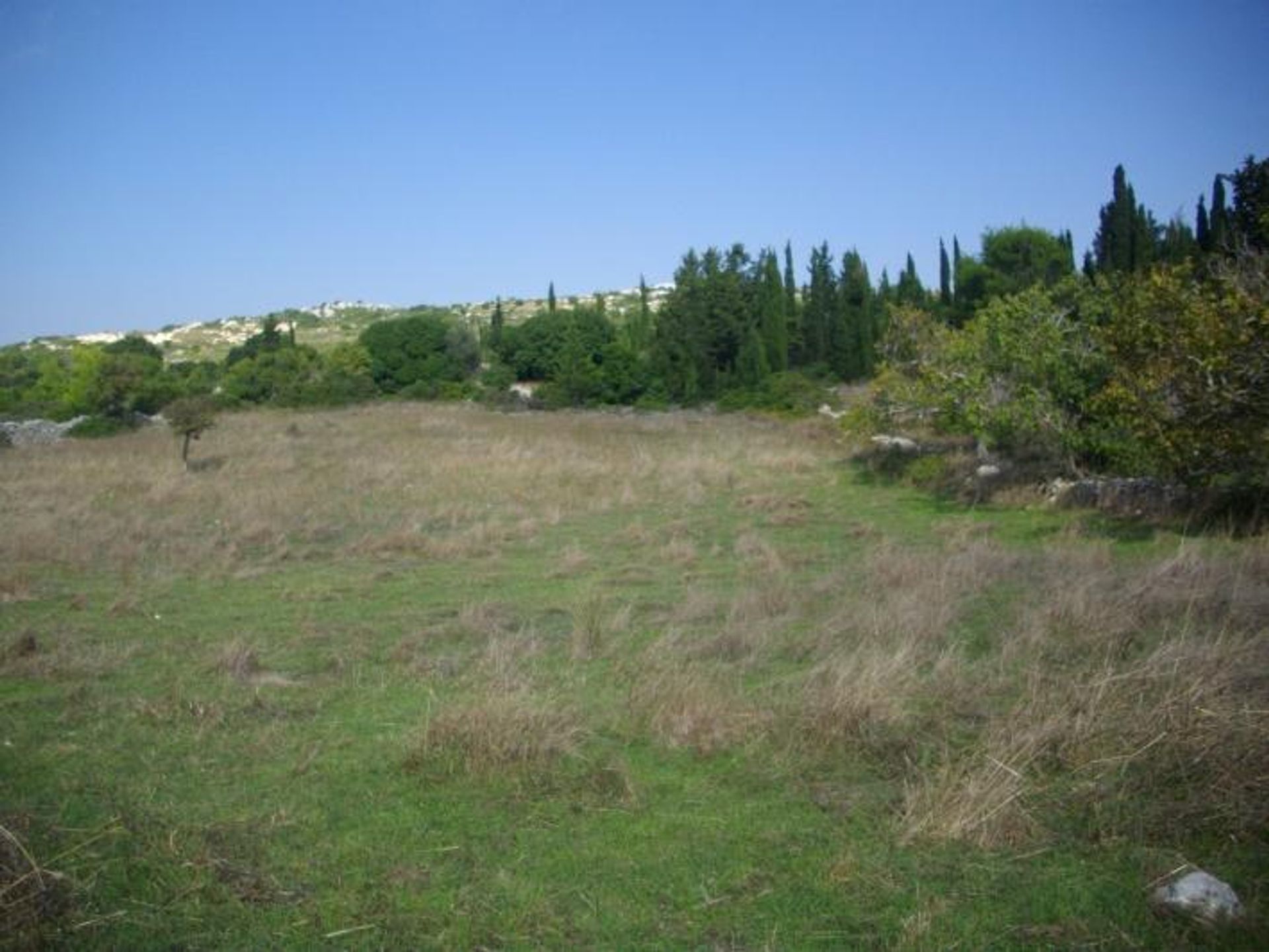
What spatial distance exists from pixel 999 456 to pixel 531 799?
59.9ft

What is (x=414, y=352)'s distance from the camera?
62.3 metres

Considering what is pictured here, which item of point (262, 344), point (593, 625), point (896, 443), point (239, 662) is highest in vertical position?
point (262, 344)

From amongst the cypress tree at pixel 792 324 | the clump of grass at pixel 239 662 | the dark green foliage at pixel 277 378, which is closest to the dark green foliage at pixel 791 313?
the cypress tree at pixel 792 324

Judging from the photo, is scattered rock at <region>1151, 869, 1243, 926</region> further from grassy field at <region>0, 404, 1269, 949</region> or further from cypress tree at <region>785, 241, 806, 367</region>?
cypress tree at <region>785, 241, 806, 367</region>

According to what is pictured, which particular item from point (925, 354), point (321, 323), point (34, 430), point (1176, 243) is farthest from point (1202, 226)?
point (321, 323)

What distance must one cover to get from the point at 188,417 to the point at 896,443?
57.0 feet

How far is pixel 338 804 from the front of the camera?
18.5ft

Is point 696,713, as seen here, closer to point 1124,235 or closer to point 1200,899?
point 1200,899

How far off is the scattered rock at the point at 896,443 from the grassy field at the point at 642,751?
453 inches

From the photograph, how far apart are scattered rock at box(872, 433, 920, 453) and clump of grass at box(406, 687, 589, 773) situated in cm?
1993

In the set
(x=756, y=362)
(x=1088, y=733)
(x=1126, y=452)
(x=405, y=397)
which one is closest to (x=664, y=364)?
(x=756, y=362)

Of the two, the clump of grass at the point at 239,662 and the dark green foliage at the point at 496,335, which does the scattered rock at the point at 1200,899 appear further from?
the dark green foliage at the point at 496,335

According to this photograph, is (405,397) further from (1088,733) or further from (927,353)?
(1088,733)

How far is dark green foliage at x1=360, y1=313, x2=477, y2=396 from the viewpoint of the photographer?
61.2m
